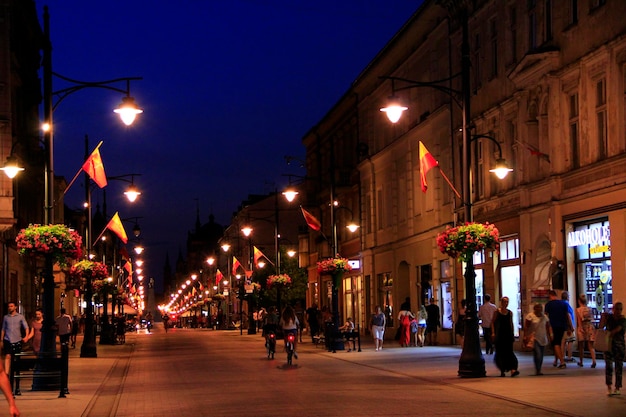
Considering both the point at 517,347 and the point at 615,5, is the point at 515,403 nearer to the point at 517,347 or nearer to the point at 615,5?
the point at 615,5

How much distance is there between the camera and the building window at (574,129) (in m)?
30.7

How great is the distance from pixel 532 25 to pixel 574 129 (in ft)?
14.7

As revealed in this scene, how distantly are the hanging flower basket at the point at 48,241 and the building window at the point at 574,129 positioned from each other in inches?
554

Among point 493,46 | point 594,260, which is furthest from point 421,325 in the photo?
point 594,260

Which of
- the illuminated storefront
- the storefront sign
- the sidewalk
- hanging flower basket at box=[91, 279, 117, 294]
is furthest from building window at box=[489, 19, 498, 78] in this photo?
hanging flower basket at box=[91, 279, 117, 294]

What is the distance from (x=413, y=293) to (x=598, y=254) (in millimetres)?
20278

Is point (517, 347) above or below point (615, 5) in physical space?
below

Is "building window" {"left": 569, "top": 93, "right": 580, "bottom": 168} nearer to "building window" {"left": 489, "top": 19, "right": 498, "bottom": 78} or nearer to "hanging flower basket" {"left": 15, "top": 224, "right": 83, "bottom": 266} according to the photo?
"building window" {"left": 489, "top": 19, "right": 498, "bottom": 78}

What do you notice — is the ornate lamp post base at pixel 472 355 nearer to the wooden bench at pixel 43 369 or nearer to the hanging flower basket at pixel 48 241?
the wooden bench at pixel 43 369

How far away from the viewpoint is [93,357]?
40219mm

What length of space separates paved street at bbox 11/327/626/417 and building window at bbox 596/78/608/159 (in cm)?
566

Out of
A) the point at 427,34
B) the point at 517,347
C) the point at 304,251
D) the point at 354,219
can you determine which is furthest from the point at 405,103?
the point at 304,251

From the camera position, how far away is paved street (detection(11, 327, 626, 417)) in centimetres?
1798

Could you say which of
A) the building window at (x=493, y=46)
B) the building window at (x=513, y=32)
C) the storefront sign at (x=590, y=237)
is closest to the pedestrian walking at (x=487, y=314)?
the storefront sign at (x=590, y=237)
